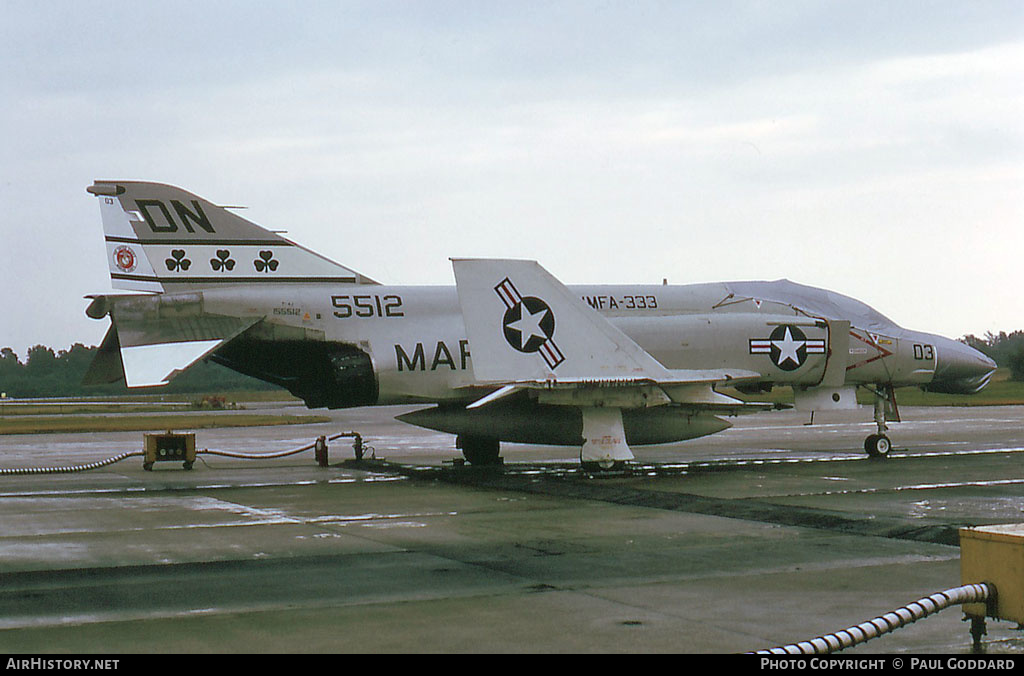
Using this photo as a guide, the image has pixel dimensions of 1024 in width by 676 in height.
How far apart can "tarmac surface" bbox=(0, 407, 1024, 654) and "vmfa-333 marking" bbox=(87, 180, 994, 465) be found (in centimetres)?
113

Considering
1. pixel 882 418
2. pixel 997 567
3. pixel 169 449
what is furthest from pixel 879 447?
pixel 997 567

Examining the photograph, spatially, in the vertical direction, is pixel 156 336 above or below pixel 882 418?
above

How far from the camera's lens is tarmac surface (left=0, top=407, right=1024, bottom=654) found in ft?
21.2

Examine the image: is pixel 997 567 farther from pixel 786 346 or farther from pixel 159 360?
pixel 786 346

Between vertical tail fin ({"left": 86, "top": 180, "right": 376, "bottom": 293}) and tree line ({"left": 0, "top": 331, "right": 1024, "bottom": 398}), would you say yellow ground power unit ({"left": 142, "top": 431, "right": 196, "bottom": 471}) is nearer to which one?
vertical tail fin ({"left": 86, "top": 180, "right": 376, "bottom": 293})

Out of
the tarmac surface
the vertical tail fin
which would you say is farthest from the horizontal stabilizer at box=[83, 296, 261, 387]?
the tarmac surface

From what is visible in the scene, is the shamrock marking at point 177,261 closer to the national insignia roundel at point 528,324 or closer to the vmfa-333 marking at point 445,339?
the vmfa-333 marking at point 445,339

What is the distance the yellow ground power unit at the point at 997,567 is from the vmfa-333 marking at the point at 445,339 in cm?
1018

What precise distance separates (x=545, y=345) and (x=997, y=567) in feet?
35.0

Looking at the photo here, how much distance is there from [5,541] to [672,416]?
1064cm

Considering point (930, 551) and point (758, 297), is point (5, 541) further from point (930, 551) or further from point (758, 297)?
point (758, 297)

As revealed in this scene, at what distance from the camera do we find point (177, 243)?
1708 cm

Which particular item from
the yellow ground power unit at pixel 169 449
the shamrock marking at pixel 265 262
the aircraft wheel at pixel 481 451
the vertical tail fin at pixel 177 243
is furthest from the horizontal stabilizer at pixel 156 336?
the aircraft wheel at pixel 481 451
